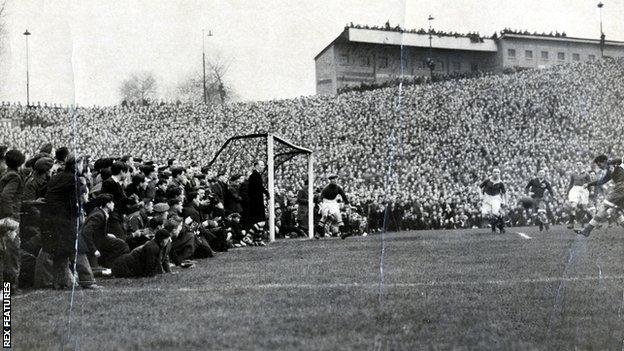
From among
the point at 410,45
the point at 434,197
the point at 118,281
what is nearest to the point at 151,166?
the point at 118,281

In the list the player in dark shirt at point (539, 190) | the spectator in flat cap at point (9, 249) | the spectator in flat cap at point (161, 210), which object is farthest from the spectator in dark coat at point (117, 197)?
the player in dark shirt at point (539, 190)

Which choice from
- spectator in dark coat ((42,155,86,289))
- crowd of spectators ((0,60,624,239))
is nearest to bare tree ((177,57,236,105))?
crowd of spectators ((0,60,624,239))

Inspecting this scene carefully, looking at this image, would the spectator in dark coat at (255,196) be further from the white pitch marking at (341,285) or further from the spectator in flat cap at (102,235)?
the white pitch marking at (341,285)

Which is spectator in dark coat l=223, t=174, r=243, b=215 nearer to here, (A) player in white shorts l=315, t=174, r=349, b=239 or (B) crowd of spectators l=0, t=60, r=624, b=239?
(A) player in white shorts l=315, t=174, r=349, b=239

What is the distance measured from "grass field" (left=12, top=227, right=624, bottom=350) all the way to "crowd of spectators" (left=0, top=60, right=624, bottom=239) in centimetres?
1245

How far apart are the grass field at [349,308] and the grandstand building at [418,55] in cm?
2395

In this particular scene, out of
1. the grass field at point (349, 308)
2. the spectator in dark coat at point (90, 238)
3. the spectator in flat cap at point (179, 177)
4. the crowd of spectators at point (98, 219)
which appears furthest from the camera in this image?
the spectator in flat cap at point (179, 177)

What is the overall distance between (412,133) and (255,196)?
51.2 feet

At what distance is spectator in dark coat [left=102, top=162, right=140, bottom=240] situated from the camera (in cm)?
1032

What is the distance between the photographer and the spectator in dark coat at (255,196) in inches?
622

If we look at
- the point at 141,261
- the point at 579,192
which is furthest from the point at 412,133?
the point at 141,261

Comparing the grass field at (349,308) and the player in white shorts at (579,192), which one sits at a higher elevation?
the player in white shorts at (579,192)

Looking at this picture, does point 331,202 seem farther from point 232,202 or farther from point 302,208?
point 232,202

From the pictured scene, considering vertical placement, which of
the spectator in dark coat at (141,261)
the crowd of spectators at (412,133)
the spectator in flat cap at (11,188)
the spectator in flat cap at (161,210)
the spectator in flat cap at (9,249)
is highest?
the crowd of spectators at (412,133)
